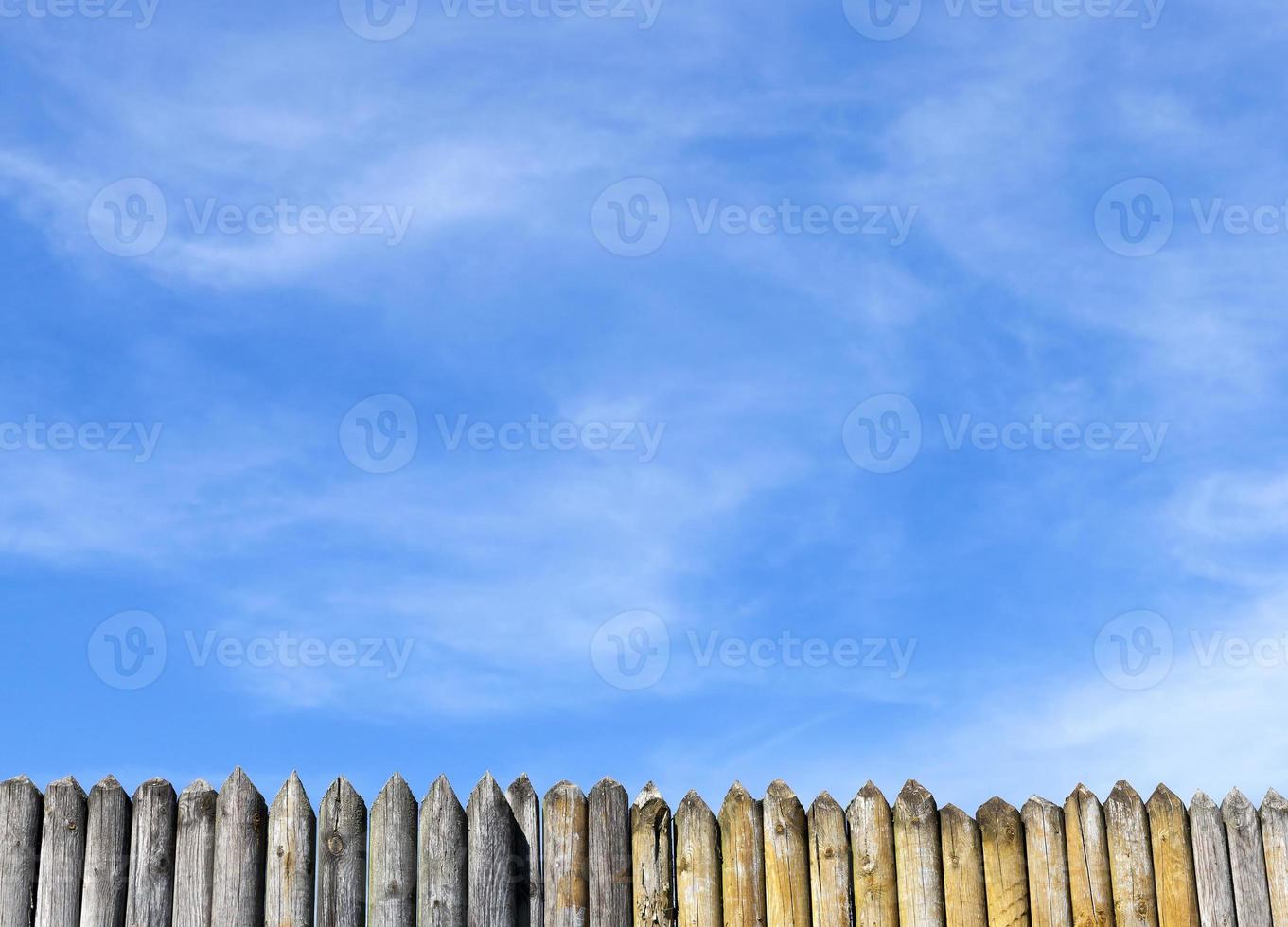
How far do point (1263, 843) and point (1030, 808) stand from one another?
126cm

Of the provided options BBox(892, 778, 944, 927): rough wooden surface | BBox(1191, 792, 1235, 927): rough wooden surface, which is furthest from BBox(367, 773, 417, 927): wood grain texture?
BBox(1191, 792, 1235, 927): rough wooden surface

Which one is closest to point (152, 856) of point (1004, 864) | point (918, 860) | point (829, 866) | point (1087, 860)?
point (829, 866)

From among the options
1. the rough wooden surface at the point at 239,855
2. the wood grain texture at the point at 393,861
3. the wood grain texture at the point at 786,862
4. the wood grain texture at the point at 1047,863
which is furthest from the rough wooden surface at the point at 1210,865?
the rough wooden surface at the point at 239,855

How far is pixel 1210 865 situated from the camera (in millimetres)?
6621

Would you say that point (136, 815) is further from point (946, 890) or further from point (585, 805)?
point (946, 890)

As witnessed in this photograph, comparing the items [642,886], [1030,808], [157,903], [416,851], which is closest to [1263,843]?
[1030,808]

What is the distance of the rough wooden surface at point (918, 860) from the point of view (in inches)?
250

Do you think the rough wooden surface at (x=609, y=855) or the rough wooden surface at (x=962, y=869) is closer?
the rough wooden surface at (x=609, y=855)

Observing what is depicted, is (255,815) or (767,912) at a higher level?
(255,815)

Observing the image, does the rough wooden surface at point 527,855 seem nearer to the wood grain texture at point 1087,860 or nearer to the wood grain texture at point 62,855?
the wood grain texture at point 62,855

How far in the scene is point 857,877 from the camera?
635cm

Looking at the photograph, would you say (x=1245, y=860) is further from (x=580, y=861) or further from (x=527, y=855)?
(x=527, y=855)

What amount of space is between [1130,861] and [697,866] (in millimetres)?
2161

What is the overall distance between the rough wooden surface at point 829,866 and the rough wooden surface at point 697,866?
0.46 metres
